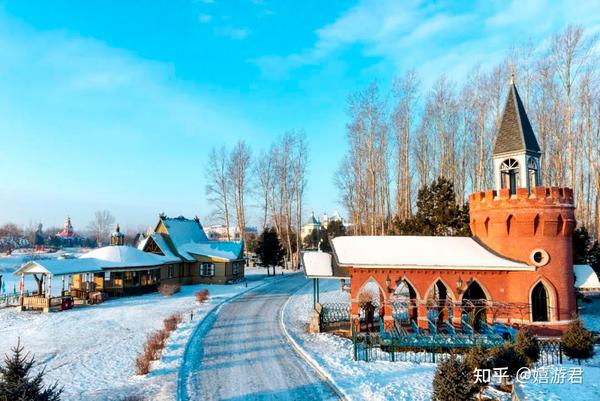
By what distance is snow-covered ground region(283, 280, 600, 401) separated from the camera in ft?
32.4

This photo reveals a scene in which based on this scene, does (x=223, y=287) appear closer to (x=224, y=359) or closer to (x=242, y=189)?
(x=242, y=189)

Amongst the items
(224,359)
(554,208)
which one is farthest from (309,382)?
(554,208)

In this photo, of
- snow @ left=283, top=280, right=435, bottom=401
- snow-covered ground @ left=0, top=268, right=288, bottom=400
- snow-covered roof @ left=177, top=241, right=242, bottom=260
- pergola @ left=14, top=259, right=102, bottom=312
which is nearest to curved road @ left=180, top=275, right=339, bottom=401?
snow @ left=283, top=280, right=435, bottom=401

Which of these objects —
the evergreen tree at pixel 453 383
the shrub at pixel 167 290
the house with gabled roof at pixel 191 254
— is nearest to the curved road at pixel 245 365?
the evergreen tree at pixel 453 383

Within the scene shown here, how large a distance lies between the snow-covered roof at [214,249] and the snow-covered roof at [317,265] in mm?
19365

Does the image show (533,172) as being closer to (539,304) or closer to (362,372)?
(539,304)

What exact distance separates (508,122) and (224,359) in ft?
60.7

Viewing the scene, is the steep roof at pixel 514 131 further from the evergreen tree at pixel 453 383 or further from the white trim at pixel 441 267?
the evergreen tree at pixel 453 383

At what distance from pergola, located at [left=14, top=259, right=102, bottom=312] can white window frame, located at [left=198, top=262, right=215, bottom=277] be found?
10.9m

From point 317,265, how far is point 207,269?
21.9 metres

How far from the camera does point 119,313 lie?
77.3 feet

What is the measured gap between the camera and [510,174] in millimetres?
20172

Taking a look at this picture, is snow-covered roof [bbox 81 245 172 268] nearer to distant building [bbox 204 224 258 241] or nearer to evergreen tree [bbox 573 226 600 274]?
distant building [bbox 204 224 258 241]

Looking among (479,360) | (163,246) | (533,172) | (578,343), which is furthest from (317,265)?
(163,246)
